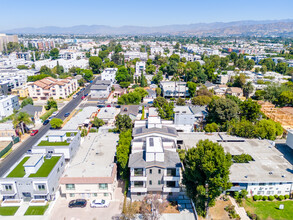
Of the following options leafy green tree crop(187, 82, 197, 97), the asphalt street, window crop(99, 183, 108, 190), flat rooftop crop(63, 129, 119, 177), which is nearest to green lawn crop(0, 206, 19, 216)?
flat rooftop crop(63, 129, 119, 177)

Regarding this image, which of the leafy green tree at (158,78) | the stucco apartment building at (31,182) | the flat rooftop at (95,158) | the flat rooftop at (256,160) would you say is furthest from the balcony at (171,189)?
the leafy green tree at (158,78)

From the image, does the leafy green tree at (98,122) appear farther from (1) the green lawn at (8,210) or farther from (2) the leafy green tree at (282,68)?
(2) the leafy green tree at (282,68)

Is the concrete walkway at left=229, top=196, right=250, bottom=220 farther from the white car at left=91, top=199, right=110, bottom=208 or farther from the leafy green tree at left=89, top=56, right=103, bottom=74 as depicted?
the leafy green tree at left=89, top=56, right=103, bottom=74

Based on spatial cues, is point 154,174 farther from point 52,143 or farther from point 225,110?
point 225,110

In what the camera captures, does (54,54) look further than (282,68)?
Yes

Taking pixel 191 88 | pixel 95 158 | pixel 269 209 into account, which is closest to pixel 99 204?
pixel 95 158

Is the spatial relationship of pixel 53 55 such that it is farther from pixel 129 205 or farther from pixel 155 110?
pixel 129 205
